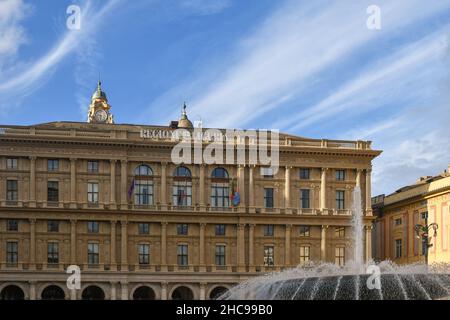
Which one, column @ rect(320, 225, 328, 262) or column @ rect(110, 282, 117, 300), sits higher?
column @ rect(320, 225, 328, 262)

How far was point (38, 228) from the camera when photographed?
6850 cm

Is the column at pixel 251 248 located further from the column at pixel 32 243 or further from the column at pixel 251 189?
the column at pixel 32 243

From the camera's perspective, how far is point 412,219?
79.8 meters

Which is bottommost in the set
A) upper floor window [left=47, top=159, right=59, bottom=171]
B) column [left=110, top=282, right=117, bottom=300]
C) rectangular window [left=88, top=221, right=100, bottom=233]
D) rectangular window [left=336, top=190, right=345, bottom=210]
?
column [left=110, top=282, right=117, bottom=300]

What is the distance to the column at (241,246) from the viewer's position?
7094 cm

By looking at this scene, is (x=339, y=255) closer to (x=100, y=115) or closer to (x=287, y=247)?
(x=287, y=247)

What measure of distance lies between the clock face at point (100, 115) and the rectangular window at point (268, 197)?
30.4 meters

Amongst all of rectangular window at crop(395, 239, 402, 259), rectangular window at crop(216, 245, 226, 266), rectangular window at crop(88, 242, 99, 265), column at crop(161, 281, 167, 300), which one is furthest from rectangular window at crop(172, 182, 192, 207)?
rectangular window at crop(395, 239, 402, 259)

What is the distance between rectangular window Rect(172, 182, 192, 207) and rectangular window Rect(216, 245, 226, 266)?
14.6 ft

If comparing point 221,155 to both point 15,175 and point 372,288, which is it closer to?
point 15,175

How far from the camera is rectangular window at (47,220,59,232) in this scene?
68750 millimetres

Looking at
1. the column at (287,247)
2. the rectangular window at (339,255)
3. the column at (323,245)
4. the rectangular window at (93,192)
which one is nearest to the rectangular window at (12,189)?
the rectangular window at (93,192)

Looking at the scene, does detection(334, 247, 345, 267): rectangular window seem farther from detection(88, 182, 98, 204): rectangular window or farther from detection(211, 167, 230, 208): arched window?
detection(88, 182, 98, 204): rectangular window
